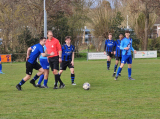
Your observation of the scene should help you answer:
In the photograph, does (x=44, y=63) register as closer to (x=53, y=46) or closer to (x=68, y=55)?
(x=53, y=46)

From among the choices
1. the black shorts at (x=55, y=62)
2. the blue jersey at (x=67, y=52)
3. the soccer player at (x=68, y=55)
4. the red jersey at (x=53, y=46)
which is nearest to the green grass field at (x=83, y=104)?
the black shorts at (x=55, y=62)

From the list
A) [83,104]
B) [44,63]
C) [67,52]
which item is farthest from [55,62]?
[83,104]

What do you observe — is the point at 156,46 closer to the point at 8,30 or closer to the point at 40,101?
the point at 8,30

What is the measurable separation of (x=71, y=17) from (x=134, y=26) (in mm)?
8916

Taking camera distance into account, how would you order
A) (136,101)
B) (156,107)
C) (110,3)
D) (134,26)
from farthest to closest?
(110,3) → (134,26) → (136,101) → (156,107)

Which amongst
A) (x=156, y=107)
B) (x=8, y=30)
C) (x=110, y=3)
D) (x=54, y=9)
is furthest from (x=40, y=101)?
(x=110, y=3)

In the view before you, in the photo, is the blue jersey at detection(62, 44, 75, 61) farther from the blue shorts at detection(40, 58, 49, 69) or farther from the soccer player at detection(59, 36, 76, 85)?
the blue shorts at detection(40, 58, 49, 69)

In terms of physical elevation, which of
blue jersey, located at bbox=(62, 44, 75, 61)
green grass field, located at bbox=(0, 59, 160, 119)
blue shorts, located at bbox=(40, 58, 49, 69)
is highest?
blue jersey, located at bbox=(62, 44, 75, 61)

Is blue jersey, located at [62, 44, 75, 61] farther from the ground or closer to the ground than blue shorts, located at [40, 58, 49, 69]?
farther from the ground

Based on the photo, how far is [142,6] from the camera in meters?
32.6

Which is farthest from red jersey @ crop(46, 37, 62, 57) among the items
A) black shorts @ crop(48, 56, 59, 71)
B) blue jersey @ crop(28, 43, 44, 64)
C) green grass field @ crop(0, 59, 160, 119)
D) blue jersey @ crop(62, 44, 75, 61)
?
green grass field @ crop(0, 59, 160, 119)

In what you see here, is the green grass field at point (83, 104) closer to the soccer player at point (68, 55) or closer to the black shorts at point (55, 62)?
the black shorts at point (55, 62)

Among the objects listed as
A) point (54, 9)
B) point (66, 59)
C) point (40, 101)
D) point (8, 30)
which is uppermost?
point (54, 9)

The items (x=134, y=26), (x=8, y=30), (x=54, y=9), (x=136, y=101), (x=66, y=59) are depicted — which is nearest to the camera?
(x=136, y=101)
